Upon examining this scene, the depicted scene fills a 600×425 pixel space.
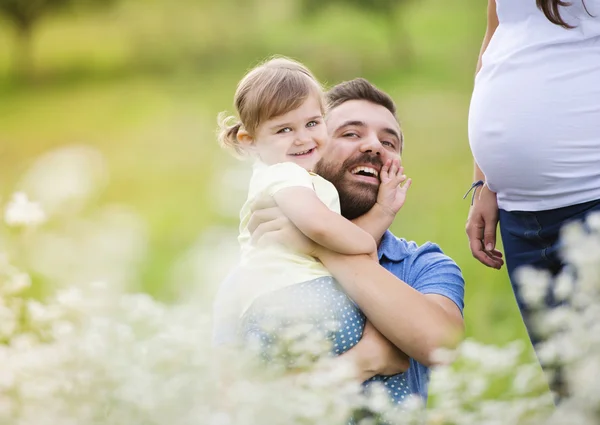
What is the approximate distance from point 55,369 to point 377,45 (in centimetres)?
1392

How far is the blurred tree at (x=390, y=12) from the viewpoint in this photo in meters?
14.7

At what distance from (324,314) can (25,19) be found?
1528cm

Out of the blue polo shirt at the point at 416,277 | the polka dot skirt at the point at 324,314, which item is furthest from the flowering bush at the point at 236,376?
the blue polo shirt at the point at 416,277

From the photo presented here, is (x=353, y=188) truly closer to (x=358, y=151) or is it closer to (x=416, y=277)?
(x=358, y=151)

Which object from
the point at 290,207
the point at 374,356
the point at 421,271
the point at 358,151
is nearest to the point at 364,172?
the point at 358,151

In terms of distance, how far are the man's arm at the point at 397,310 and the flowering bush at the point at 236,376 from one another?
0.38 meters

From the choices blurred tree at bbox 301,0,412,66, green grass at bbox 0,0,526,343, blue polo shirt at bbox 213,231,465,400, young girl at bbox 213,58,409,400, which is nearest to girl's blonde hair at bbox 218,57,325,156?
young girl at bbox 213,58,409,400

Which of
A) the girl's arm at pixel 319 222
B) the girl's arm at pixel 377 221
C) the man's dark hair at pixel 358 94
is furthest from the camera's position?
the man's dark hair at pixel 358 94

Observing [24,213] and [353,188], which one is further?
[353,188]

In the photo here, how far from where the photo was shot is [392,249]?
2.74m

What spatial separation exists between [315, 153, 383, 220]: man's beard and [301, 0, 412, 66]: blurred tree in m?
12.3

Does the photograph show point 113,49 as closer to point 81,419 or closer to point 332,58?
point 332,58

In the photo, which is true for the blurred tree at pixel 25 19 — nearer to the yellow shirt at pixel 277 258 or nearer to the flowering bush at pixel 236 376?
the yellow shirt at pixel 277 258

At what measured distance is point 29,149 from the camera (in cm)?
1347
